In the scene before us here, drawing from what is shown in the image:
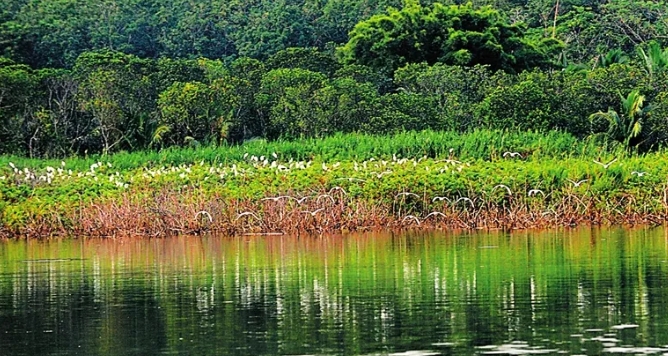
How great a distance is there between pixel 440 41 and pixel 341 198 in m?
19.8

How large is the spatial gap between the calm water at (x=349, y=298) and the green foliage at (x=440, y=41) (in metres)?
22.0

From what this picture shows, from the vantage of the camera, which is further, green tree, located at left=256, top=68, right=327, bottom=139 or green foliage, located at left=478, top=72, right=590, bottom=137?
green tree, located at left=256, top=68, right=327, bottom=139

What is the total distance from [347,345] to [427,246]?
968 cm

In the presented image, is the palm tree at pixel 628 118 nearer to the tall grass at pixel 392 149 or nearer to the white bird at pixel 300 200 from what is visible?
the tall grass at pixel 392 149

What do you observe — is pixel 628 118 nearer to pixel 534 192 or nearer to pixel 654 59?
pixel 654 59

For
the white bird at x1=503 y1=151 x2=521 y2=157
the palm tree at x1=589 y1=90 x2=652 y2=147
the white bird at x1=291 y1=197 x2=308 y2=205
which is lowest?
the white bird at x1=291 y1=197 x2=308 y2=205

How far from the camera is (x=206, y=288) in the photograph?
580 inches

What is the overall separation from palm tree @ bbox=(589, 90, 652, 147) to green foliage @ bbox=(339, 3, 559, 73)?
7.89 metres

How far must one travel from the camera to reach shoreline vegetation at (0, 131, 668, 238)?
77.5 feet

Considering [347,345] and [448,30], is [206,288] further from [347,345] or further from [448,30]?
[448,30]

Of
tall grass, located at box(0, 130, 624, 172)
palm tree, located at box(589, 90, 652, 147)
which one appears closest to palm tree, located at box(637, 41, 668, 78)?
palm tree, located at box(589, 90, 652, 147)

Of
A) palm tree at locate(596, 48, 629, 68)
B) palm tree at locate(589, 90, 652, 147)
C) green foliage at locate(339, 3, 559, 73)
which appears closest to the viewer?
palm tree at locate(589, 90, 652, 147)

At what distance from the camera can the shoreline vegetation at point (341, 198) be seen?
77.5 feet

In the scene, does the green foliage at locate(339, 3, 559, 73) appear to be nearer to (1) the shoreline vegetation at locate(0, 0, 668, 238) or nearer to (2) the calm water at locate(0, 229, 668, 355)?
(1) the shoreline vegetation at locate(0, 0, 668, 238)
